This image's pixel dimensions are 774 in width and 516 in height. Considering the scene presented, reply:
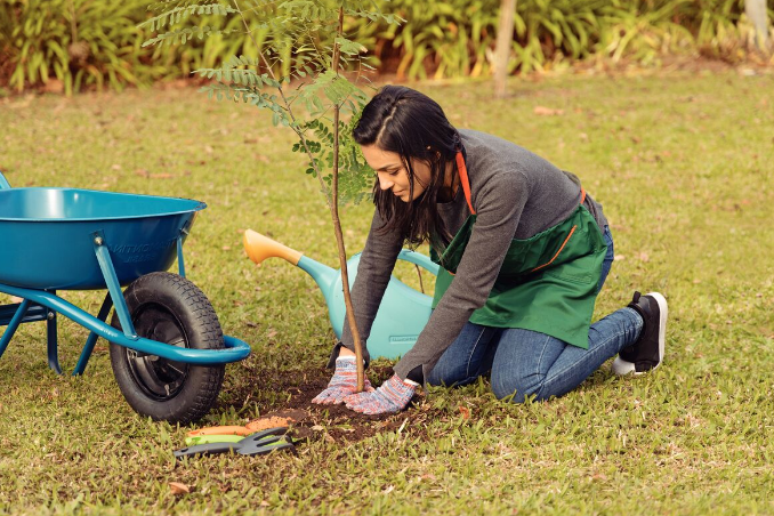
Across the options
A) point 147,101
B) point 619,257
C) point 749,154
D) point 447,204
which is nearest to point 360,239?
point 619,257

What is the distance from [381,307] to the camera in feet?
11.7

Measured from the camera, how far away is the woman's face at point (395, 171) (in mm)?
2529

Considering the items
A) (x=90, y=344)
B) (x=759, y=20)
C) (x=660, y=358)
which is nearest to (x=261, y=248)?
(x=90, y=344)

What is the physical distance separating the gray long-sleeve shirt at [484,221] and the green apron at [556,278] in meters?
0.10

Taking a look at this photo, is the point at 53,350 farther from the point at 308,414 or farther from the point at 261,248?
the point at 308,414

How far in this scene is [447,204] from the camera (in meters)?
2.90

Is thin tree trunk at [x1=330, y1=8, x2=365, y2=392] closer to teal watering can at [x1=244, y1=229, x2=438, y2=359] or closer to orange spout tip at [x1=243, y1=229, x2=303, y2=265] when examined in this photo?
teal watering can at [x1=244, y1=229, x2=438, y2=359]

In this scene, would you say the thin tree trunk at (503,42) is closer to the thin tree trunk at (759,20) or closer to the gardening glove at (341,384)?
the thin tree trunk at (759,20)

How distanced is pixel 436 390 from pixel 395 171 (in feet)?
3.14

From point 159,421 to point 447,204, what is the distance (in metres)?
1.18

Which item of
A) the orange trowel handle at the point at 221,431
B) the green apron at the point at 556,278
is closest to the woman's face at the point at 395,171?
the green apron at the point at 556,278

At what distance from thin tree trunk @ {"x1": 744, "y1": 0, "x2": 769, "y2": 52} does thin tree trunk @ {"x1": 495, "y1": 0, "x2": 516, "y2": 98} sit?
3.08 m

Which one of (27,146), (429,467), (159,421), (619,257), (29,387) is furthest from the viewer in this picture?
(27,146)

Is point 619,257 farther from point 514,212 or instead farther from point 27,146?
point 27,146
